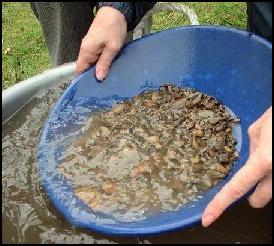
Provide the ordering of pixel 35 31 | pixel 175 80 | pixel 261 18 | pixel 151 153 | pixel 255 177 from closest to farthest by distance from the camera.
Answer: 1. pixel 255 177
2. pixel 261 18
3. pixel 151 153
4. pixel 175 80
5. pixel 35 31

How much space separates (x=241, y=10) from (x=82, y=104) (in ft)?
5.76

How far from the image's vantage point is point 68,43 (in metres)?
2.23

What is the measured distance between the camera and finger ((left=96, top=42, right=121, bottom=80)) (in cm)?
168

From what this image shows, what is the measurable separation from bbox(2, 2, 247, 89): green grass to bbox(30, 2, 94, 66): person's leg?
0.64 m

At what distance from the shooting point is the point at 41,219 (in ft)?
4.84

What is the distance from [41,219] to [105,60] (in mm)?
571

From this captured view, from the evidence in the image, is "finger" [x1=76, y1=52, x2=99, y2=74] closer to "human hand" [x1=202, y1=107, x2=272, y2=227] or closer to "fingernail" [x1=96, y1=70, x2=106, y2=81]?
"fingernail" [x1=96, y1=70, x2=106, y2=81]

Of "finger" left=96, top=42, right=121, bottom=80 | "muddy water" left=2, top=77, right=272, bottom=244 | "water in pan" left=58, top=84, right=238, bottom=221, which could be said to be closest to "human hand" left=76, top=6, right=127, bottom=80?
"finger" left=96, top=42, right=121, bottom=80

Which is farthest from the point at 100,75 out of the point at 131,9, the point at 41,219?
the point at 41,219

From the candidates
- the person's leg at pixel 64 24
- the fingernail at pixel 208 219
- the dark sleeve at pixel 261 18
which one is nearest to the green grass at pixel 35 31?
the person's leg at pixel 64 24

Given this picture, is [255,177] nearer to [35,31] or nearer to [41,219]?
[41,219]

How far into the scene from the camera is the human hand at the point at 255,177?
1.17m

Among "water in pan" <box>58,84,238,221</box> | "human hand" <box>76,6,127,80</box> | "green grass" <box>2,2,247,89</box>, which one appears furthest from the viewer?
"green grass" <box>2,2,247,89</box>

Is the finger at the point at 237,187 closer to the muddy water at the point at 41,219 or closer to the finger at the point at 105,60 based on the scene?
the muddy water at the point at 41,219
